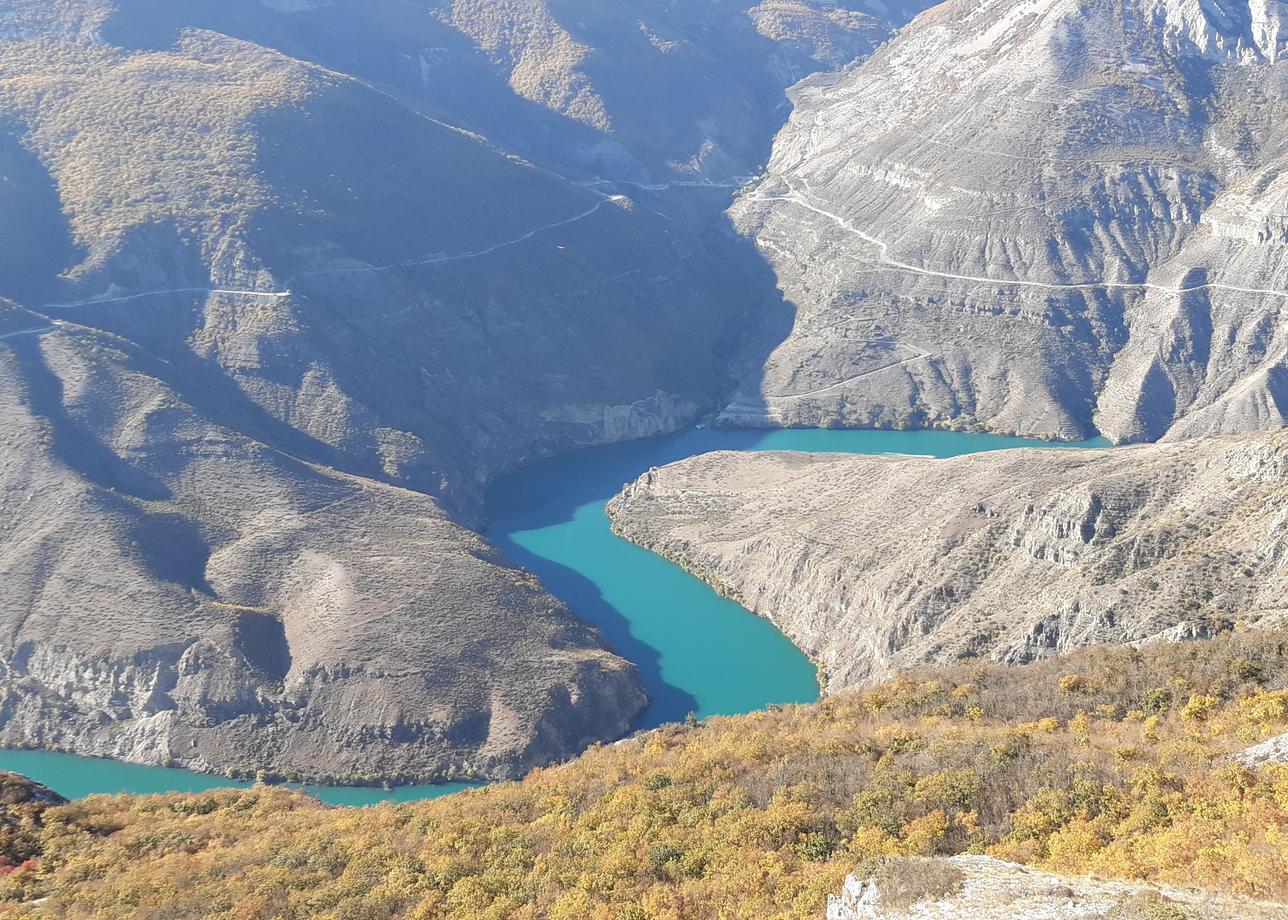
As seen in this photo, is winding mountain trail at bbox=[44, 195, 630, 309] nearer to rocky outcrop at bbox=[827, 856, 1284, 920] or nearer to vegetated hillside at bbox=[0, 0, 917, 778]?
vegetated hillside at bbox=[0, 0, 917, 778]

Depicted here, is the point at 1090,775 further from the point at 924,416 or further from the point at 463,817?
the point at 924,416

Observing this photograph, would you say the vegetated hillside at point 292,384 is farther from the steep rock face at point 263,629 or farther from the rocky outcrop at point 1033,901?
the rocky outcrop at point 1033,901

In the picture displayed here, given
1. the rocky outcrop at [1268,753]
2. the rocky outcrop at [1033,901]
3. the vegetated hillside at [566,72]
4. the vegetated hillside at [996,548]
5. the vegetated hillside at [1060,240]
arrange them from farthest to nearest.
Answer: the vegetated hillside at [566,72] < the vegetated hillside at [1060,240] < the vegetated hillside at [996,548] < the rocky outcrop at [1268,753] < the rocky outcrop at [1033,901]

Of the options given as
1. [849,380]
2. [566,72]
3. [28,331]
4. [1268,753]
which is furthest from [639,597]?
[566,72]

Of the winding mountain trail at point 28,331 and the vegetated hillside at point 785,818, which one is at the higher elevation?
the winding mountain trail at point 28,331

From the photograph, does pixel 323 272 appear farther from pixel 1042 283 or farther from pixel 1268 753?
pixel 1268 753

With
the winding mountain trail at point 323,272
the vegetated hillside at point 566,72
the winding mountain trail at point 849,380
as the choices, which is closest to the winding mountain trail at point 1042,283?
the winding mountain trail at point 849,380

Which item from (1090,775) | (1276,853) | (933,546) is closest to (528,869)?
(1090,775)
